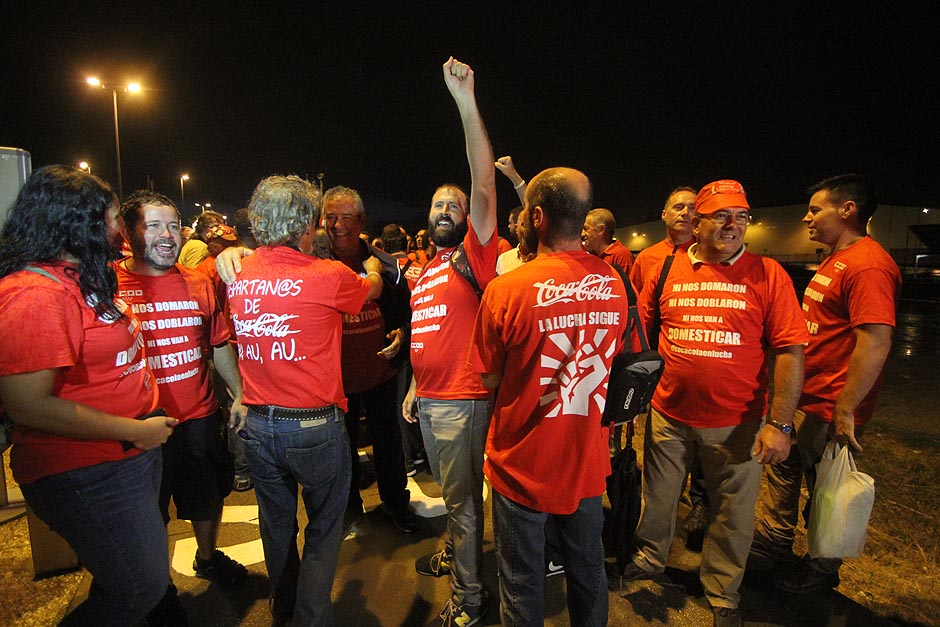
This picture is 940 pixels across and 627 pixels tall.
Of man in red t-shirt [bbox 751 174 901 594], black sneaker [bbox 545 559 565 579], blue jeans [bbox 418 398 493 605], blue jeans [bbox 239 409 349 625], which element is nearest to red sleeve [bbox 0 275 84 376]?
blue jeans [bbox 239 409 349 625]

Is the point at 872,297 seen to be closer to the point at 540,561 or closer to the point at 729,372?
the point at 729,372

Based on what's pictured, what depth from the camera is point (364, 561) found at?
3.23 metres

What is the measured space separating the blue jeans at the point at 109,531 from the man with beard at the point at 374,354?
1673 mm

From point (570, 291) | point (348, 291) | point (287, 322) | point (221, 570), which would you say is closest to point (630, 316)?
point (570, 291)

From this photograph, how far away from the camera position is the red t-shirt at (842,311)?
272cm

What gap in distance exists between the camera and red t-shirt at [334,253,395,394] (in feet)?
11.6

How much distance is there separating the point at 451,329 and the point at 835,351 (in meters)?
2.43

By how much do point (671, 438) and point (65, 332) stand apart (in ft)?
9.96

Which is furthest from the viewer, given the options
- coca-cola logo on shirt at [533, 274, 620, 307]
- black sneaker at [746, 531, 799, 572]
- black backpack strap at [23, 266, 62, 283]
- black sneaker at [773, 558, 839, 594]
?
black sneaker at [746, 531, 799, 572]

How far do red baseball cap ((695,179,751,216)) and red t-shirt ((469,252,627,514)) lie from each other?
1124mm

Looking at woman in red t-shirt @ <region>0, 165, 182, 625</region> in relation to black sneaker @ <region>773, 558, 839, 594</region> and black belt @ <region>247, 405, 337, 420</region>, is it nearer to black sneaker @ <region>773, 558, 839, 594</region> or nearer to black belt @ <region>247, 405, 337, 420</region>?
Result: black belt @ <region>247, 405, 337, 420</region>

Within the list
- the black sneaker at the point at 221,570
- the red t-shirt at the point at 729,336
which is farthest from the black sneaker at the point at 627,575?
the black sneaker at the point at 221,570

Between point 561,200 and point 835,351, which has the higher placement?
point 561,200

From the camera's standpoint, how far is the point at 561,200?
6.55 feet
